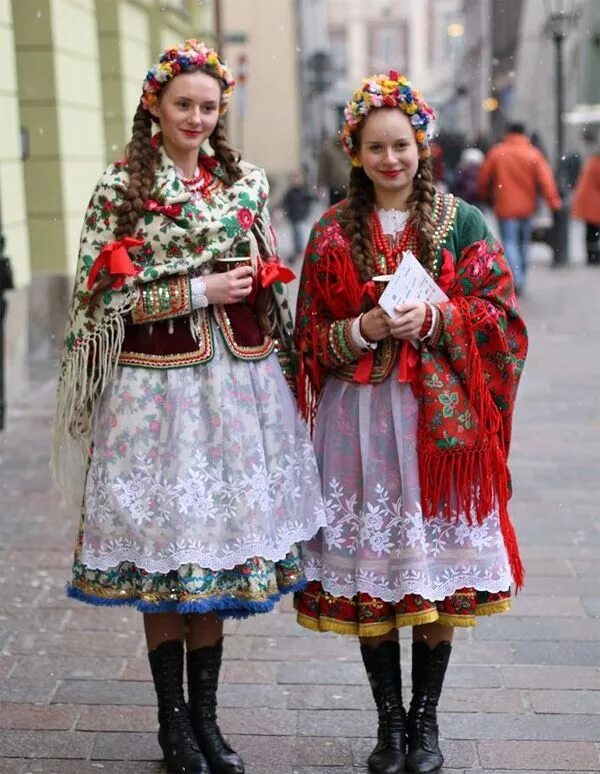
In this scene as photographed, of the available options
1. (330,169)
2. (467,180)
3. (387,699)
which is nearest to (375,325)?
(387,699)

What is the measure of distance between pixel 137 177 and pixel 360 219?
1.93 feet

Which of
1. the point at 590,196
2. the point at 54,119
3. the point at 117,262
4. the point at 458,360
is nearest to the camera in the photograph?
the point at 117,262

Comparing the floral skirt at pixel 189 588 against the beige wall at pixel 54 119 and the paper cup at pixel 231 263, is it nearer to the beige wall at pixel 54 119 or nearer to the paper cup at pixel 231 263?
the paper cup at pixel 231 263

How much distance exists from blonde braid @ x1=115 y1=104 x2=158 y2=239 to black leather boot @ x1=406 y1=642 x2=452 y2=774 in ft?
4.46

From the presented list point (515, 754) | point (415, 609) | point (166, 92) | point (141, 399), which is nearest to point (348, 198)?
point (166, 92)

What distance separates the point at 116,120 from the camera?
12.2 meters

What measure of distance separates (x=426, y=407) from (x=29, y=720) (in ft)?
4.95

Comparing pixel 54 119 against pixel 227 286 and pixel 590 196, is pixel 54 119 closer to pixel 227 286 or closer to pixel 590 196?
pixel 590 196

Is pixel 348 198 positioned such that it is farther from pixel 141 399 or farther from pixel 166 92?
pixel 141 399

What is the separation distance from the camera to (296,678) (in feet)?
13.7

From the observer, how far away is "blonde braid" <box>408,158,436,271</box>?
3.40 m

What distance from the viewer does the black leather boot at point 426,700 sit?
11.7ft

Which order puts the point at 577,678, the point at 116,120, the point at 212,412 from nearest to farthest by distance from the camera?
Answer: the point at 212,412
the point at 577,678
the point at 116,120

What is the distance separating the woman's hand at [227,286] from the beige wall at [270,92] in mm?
26862
